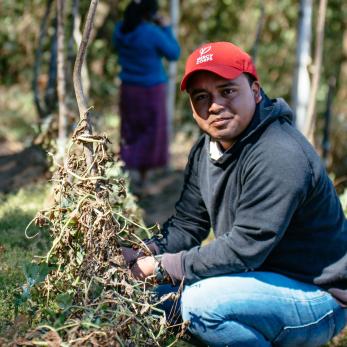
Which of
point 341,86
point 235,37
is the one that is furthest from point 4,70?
point 341,86

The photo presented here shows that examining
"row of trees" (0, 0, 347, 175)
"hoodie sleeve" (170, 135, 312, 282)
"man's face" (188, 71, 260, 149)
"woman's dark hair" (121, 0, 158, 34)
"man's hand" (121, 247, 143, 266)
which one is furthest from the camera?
"row of trees" (0, 0, 347, 175)

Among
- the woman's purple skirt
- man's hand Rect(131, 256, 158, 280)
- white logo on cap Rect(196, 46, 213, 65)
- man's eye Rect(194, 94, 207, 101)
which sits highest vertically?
white logo on cap Rect(196, 46, 213, 65)

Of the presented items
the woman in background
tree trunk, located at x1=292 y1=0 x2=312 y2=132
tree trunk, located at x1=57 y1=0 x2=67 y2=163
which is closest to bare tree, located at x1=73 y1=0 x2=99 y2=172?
tree trunk, located at x1=57 y1=0 x2=67 y2=163

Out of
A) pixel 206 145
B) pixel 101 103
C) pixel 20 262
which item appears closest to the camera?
pixel 206 145

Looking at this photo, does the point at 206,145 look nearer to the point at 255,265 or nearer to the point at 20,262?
the point at 255,265

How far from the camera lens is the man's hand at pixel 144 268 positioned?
278 centimetres

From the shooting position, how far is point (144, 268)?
2.78 meters

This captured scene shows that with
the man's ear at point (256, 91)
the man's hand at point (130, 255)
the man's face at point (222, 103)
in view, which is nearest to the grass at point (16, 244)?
the man's hand at point (130, 255)

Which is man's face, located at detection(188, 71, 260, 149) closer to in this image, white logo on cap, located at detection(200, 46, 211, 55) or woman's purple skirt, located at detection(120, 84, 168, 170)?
white logo on cap, located at detection(200, 46, 211, 55)

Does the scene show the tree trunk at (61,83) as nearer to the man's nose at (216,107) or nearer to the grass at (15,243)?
the grass at (15,243)

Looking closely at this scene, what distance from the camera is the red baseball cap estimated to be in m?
2.68

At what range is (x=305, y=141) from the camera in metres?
2.80

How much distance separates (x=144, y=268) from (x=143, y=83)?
14.0 feet

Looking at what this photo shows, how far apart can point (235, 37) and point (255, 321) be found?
8.84m
